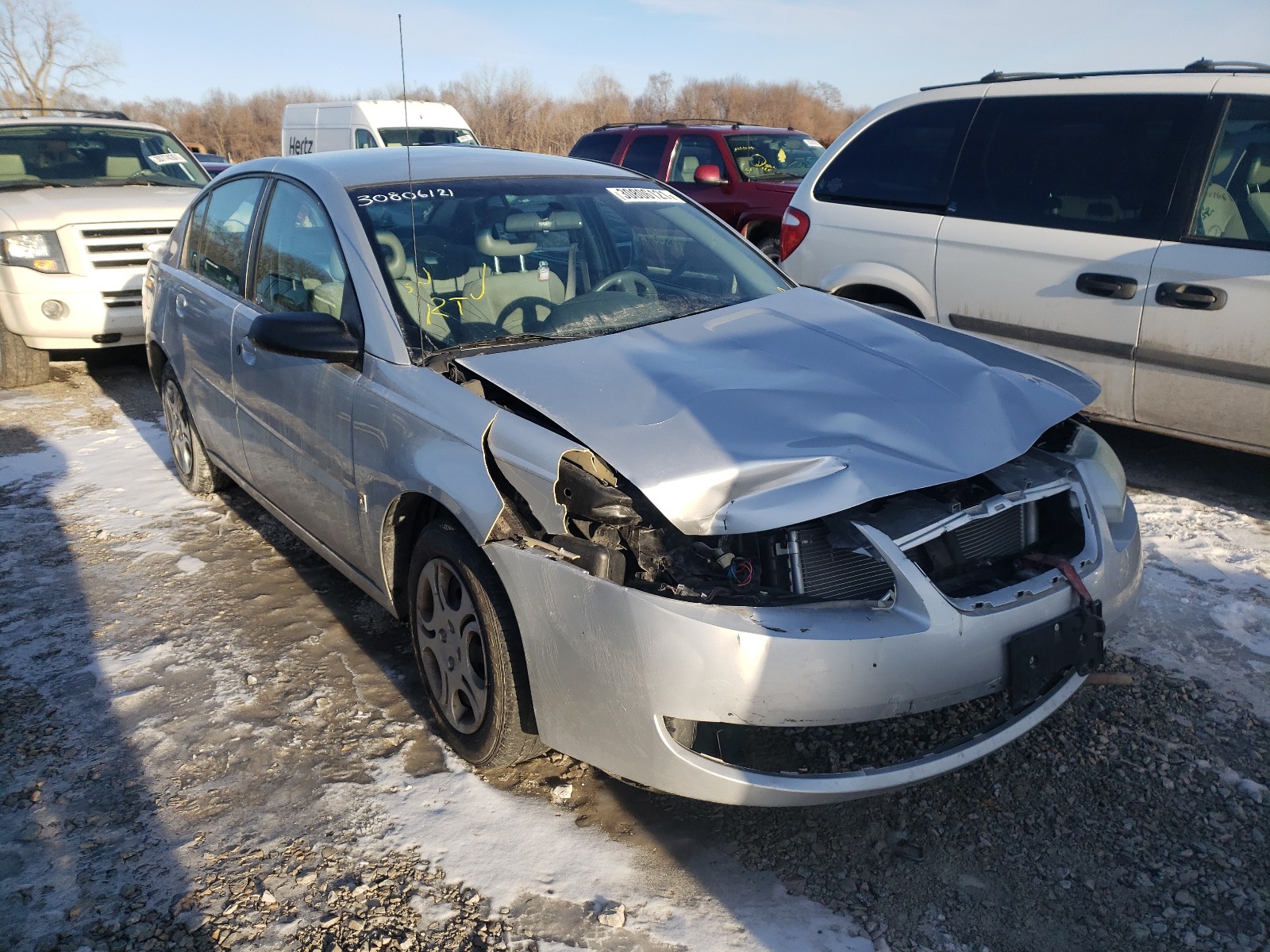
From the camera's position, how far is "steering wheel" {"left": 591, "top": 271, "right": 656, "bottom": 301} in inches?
138

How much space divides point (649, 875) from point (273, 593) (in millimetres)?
2317

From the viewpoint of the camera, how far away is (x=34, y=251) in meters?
7.32

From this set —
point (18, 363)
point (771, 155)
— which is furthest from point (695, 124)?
point (18, 363)

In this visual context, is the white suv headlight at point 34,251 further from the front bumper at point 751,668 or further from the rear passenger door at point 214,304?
the front bumper at point 751,668

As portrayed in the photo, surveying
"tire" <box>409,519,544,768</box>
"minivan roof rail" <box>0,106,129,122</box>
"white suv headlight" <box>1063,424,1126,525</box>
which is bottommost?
"tire" <box>409,519,544,768</box>

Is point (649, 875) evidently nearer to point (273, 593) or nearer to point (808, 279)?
point (273, 593)

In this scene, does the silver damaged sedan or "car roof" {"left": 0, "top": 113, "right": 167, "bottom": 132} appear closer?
the silver damaged sedan

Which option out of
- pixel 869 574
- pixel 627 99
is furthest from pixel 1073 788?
pixel 627 99

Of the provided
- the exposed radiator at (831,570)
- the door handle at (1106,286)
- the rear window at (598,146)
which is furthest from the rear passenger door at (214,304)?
the rear window at (598,146)

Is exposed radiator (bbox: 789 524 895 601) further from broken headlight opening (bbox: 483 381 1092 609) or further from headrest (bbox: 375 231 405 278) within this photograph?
headrest (bbox: 375 231 405 278)

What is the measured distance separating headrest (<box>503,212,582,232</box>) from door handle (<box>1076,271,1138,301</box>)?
2631 millimetres

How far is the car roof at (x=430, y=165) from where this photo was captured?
3541 mm

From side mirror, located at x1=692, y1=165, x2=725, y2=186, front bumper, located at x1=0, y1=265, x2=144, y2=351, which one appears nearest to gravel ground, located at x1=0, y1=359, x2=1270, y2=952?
front bumper, located at x1=0, y1=265, x2=144, y2=351

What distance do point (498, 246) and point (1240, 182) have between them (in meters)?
3.43
